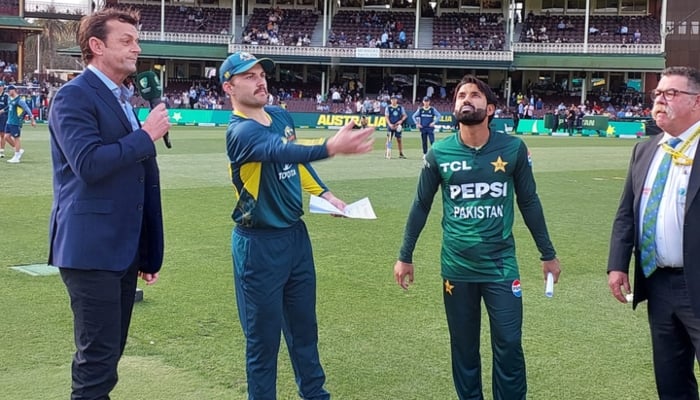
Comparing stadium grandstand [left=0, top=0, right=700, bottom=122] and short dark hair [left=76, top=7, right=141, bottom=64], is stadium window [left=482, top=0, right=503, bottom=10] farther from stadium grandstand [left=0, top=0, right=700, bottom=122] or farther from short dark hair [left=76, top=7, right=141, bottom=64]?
short dark hair [left=76, top=7, right=141, bottom=64]

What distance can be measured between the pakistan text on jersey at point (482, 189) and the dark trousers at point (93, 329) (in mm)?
2025

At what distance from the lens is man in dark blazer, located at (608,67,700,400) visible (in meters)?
3.88

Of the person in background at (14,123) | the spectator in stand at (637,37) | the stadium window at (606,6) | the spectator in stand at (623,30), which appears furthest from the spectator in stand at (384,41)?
the person in background at (14,123)

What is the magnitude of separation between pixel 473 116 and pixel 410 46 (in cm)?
4812

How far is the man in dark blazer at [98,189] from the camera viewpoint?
356 centimetres

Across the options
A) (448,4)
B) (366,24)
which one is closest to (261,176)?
(366,24)

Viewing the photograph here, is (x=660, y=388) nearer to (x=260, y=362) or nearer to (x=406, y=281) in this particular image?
(x=406, y=281)

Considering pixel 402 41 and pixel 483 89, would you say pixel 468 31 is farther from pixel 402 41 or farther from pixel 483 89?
pixel 483 89

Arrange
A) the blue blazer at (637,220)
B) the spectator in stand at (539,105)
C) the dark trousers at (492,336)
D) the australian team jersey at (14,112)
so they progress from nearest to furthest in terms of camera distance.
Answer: the blue blazer at (637,220)
the dark trousers at (492,336)
the australian team jersey at (14,112)
the spectator in stand at (539,105)

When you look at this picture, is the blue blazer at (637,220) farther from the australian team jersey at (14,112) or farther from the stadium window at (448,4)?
the stadium window at (448,4)

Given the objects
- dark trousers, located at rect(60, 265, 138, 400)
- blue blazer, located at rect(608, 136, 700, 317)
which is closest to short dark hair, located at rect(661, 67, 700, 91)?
blue blazer, located at rect(608, 136, 700, 317)

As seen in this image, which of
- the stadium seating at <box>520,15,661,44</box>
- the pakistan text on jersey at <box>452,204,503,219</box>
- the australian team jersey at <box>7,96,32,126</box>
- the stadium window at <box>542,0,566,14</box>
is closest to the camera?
the pakistan text on jersey at <box>452,204,503,219</box>

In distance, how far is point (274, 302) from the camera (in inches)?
168

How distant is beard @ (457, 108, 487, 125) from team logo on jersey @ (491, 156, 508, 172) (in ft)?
0.82
